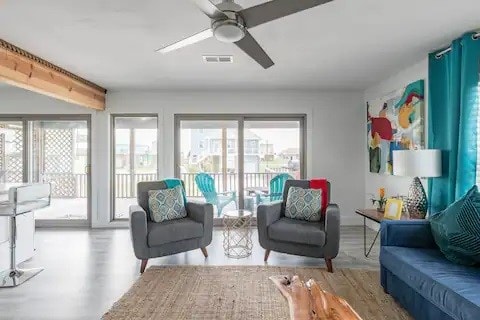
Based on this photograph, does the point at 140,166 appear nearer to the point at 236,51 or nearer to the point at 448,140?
the point at 236,51

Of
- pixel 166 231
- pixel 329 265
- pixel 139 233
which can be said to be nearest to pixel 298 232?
pixel 329 265

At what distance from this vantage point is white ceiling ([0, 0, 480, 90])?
2.41 metres

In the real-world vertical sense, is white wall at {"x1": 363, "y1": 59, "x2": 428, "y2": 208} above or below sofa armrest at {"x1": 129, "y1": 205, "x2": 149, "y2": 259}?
above

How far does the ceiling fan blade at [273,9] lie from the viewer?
1696mm

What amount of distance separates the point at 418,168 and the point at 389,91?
5.95 ft

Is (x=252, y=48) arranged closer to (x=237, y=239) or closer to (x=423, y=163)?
(x=423, y=163)

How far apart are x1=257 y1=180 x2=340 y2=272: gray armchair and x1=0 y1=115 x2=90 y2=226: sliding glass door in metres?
3.44

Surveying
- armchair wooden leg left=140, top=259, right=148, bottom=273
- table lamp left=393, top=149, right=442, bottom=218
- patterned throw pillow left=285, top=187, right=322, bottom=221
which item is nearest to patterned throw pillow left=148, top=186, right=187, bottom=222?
armchair wooden leg left=140, top=259, right=148, bottom=273

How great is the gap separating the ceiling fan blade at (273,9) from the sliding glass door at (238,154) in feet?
11.9

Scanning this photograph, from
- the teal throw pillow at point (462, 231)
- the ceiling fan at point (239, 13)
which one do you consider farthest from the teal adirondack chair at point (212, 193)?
the ceiling fan at point (239, 13)

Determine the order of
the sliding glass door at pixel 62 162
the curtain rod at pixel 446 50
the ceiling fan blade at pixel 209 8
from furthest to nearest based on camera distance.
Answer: the sliding glass door at pixel 62 162 → the curtain rod at pixel 446 50 → the ceiling fan blade at pixel 209 8

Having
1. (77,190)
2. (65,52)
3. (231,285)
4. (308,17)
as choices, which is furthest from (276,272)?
(77,190)

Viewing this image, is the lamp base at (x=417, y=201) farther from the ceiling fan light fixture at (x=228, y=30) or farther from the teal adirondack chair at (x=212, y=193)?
the teal adirondack chair at (x=212, y=193)

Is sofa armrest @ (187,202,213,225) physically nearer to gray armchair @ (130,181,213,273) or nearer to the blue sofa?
gray armchair @ (130,181,213,273)
